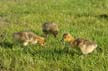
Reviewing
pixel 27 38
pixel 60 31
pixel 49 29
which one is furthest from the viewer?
pixel 60 31

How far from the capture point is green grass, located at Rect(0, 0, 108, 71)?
306 inches

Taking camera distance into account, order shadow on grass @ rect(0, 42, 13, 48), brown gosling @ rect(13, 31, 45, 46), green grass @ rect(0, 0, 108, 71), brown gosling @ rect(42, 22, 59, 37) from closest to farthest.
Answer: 1. green grass @ rect(0, 0, 108, 71)
2. brown gosling @ rect(13, 31, 45, 46)
3. shadow on grass @ rect(0, 42, 13, 48)
4. brown gosling @ rect(42, 22, 59, 37)

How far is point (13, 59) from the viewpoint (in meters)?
8.07

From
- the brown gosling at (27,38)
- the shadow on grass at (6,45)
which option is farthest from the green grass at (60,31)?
the brown gosling at (27,38)

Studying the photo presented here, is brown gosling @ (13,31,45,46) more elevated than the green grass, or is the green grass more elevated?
brown gosling @ (13,31,45,46)

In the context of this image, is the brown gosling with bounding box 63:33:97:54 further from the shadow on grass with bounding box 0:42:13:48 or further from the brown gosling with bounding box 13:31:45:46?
the shadow on grass with bounding box 0:42:13:48

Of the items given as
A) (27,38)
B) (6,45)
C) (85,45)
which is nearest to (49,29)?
(6,45)

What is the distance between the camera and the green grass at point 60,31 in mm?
7773

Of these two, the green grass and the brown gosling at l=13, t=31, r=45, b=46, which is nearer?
the green grass

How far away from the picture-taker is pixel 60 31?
34.0ft

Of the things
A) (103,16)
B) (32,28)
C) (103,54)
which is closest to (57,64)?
(103,54)

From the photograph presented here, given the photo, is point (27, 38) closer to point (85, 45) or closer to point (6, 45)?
point (6, 45)

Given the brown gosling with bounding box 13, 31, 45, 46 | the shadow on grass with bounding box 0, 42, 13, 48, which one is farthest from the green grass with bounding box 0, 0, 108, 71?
the brown gosling with bounding box 13, 31, 45, 46

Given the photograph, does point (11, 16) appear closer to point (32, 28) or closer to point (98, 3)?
point (32, 28)
